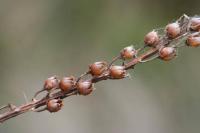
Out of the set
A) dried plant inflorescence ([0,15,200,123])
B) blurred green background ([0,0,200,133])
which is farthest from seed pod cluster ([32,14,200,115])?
blurred green background ([0,0,200,133])

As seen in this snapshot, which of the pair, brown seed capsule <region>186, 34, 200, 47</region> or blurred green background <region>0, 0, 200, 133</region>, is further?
blurred green background <region>0, 0, 200, 133</region>

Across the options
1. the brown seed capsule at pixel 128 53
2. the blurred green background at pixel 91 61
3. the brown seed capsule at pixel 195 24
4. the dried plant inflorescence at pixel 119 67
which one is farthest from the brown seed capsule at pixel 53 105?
the blurred green background at pixel 91 61

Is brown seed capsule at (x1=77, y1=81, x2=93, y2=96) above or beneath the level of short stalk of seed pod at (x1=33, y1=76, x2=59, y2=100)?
beneath

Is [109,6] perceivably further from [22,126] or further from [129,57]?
[129,57]

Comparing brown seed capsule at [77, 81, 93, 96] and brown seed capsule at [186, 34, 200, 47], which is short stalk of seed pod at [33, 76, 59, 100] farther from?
brown seed capsule at [186, 34, 200, 47]

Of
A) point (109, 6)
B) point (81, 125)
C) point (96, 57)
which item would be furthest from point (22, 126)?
point (109, 6)

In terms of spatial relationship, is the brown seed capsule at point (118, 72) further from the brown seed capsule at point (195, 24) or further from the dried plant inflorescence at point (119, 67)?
the brown seed capsule at point (195, 24)

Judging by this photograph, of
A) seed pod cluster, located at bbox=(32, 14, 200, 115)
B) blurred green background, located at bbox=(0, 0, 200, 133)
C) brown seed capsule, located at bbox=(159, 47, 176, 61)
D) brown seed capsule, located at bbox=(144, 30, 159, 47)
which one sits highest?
blurred green background, located at bbox=(0, 0, 200, 133)
